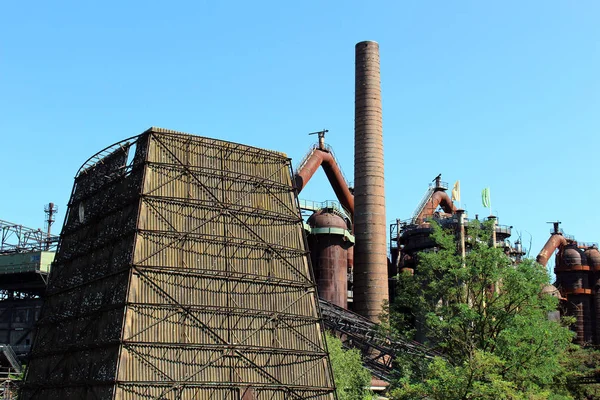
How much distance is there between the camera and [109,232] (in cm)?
3219

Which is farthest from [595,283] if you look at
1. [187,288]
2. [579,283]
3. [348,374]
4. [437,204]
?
[187,288]

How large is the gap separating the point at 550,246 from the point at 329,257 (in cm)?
3325

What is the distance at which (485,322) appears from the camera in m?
31.8

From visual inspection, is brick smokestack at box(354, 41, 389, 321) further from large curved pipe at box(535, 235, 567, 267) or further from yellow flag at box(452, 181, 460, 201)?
large curved pipe at box(535, 235, 567, 267)

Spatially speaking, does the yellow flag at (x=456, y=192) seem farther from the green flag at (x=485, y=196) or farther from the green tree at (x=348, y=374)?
the green tree at (x=348, y=374)

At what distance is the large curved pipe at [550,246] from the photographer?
74.4 meters

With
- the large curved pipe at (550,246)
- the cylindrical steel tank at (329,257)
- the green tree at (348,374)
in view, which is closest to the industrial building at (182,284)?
the green tree at (348,374)

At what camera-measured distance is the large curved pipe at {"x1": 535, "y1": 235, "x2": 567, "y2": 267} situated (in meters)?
74.4

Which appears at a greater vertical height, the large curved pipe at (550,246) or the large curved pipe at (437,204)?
the large curved pipe at (437,204)

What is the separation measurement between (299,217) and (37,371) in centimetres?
1473

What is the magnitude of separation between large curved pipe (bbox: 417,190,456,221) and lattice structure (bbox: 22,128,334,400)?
34.8 m

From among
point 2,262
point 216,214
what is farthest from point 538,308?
point 2,262

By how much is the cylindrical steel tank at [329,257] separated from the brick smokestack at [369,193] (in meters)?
2.41

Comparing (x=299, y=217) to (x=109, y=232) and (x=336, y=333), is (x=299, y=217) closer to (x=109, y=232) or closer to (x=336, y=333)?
(x=109, y=232)
